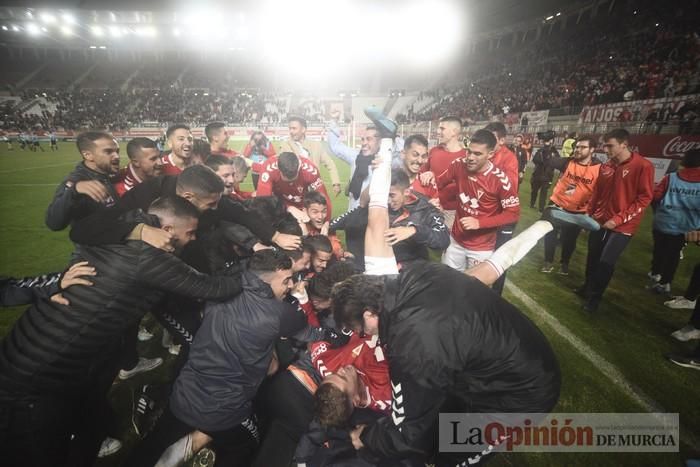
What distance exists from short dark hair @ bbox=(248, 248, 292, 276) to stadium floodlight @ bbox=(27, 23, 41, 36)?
6773 centimetres

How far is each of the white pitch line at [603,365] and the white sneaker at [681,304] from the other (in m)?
2.01

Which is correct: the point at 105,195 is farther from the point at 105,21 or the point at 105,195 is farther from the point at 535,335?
the point at 105,21

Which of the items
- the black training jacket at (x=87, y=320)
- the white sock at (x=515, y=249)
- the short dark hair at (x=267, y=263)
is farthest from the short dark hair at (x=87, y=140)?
the white sock at (x=515, y=249)

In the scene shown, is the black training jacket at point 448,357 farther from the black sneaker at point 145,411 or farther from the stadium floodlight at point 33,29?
the stadium floodlight at point 33,29

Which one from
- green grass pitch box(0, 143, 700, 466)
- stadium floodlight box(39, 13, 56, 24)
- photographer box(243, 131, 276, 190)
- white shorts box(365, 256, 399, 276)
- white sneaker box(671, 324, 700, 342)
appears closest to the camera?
white shorts box(365, 256, 399, 276)

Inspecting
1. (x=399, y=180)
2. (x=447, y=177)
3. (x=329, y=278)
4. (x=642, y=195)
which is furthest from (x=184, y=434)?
(x=642, y=195)

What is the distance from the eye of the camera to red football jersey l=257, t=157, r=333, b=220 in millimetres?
4883

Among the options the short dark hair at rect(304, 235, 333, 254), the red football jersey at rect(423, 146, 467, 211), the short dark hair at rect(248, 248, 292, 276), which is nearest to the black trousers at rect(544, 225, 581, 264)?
the red football jersey at rect(423, 146, 467, 211)

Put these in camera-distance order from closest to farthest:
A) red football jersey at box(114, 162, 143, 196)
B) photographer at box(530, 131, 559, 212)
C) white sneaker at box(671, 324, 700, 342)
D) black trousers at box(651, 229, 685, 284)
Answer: red football jersey at box(114, 162, 143, 196), white sneaker at box(671, 324, 700, 342), black trousers at box(651, 229, 685, 284), photographer at box(530, 131, 559, 212)

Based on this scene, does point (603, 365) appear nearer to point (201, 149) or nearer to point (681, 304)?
point (681, 304)

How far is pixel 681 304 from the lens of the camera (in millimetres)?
4973

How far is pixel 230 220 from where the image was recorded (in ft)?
11.6

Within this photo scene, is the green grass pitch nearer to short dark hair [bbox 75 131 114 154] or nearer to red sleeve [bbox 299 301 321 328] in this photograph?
red sleeve [bbox 299 301 321 328]

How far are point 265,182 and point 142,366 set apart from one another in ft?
9.25
